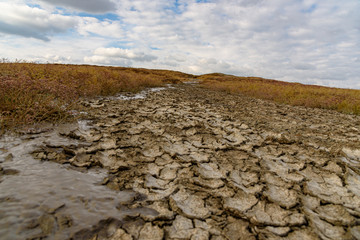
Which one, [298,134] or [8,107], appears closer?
[8,107]

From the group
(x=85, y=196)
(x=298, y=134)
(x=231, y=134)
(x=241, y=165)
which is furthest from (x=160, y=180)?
(x=298, y=134)

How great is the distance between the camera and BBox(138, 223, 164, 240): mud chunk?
1.45 metres

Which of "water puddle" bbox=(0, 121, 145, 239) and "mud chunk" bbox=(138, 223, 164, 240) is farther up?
"water puddle" bbox=(0, 121, 145, 239)

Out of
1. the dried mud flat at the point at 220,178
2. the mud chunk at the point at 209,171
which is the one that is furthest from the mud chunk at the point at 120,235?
the mud chunk at the point at 209,171

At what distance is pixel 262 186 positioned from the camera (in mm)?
2244

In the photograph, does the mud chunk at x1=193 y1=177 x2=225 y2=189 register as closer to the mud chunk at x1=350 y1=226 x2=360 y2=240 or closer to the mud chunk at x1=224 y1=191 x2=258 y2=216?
the mud chunk at x1=224 y1=191 x2=258 y2=216

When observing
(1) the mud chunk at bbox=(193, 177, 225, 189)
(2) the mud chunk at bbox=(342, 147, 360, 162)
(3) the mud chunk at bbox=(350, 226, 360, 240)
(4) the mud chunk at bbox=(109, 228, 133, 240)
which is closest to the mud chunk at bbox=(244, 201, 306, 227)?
(3) the mud chunk at bbox=(350, 226, 360, 240)

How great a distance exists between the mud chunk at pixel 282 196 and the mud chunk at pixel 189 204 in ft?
2.47

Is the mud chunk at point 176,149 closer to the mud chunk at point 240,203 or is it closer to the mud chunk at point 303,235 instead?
the mud chunk at point 240,203

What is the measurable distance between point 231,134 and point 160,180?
2.20 m

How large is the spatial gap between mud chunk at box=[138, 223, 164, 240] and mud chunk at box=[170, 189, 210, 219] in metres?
0.30

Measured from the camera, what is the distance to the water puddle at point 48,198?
4.69 feet

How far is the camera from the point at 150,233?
1493mm

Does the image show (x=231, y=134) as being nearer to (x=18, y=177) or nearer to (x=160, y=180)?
(x=160, y=180)
